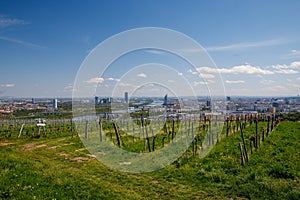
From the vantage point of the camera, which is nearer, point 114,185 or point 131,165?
point 114,185

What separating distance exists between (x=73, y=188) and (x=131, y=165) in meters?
4.21

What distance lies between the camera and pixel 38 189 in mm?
6953

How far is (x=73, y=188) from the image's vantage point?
7.38 m

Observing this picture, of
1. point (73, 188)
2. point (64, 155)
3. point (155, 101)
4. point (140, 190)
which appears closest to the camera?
point (73, 188)

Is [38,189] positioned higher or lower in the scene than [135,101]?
lower

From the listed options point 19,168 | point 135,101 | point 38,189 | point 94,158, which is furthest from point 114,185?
point 135,101

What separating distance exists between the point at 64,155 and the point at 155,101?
742cm

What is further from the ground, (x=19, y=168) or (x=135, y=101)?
(x=135, y=101)

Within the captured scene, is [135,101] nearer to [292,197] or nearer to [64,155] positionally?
[64,155]

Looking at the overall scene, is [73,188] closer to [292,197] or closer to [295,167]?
[292,197]

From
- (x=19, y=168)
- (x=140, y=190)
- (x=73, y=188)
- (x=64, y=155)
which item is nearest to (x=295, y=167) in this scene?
(x=140, y=190)

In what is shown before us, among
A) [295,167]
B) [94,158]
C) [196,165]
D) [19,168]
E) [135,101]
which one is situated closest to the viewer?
[19,168]

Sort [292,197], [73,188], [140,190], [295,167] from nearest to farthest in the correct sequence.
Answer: [292,197], [73,188], [140,190], [295,167]

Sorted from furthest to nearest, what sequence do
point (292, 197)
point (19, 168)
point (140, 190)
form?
point (19, 168) → point (140, 190) → point (292, 197)
